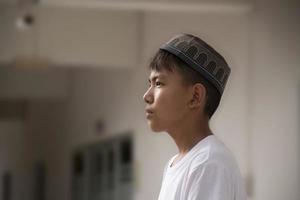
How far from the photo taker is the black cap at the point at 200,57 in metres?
1.69

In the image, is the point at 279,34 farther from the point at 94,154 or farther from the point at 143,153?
the point at 94,154

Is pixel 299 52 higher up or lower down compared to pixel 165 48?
lower down

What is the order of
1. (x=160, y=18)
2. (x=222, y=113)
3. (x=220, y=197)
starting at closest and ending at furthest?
(x=220, y=197), (x=222, y=113), (x=160, y=18)

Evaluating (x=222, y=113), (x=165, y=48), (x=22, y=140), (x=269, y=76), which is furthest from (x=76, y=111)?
(x=165, y=48)

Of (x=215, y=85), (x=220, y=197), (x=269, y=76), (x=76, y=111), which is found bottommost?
(x=76, y=111)

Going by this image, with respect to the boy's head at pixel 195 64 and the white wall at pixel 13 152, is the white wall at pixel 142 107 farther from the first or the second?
the boy's head at pixel 195 64

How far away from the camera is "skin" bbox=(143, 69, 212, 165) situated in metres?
1.71

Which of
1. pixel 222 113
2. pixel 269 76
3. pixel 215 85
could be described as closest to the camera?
pixel 215 85

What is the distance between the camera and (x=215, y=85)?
5.65ft

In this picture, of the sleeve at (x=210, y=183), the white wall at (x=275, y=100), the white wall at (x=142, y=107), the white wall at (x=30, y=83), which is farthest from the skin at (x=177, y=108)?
the white wall at (x=30, y=83)

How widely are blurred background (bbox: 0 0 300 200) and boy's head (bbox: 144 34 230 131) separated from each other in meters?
3.24

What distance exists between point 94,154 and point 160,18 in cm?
320

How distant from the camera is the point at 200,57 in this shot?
1699mm

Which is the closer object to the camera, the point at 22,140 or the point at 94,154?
the point at 94,154
